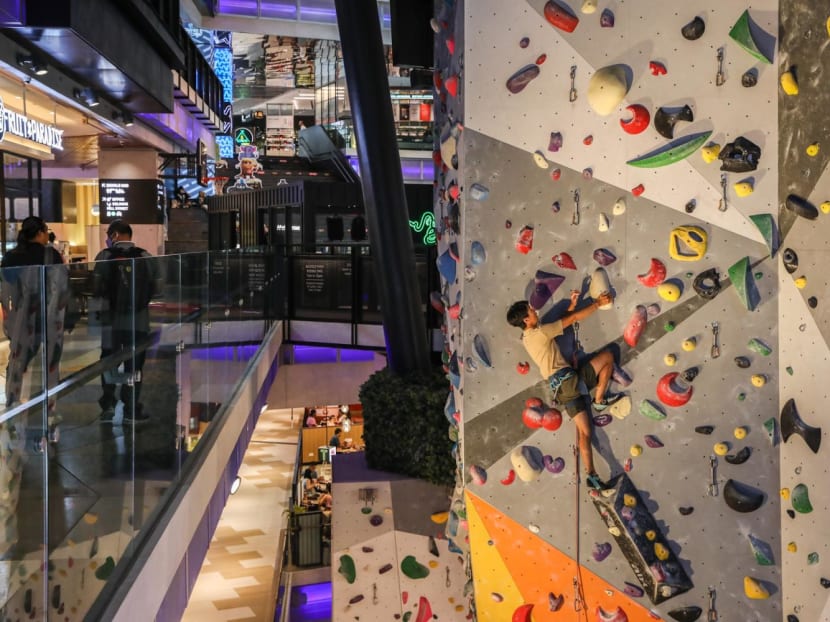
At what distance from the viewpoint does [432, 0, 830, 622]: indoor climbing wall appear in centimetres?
448

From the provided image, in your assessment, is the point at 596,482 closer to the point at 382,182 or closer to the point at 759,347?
the point at 759,347

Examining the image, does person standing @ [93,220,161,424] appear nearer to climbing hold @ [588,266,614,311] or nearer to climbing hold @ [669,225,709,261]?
climbing hold @ [588,266,614,311]

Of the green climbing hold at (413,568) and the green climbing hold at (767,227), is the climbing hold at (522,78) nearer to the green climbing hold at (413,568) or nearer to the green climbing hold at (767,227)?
the green climbing hold at (767,227)

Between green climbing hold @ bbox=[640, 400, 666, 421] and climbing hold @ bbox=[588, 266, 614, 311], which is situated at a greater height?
climbing hold @ bbox=[588, 266, 614, 311]

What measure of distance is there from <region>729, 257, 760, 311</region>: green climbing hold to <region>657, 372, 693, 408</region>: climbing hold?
1.69ft

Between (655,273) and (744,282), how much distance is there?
44cm

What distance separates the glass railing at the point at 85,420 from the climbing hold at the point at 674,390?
2.56 metres

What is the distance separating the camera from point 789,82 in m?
4.42

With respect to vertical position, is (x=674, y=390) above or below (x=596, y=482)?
above

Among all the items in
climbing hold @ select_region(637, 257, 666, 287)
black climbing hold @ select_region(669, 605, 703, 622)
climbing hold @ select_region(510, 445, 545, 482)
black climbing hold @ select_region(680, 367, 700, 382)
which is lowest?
black climbing hold @ select_region(669, 605, 703, 622)

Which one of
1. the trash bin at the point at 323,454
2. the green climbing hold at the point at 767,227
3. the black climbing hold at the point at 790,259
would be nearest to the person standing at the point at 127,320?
the green climbing hold at the point at 767,227

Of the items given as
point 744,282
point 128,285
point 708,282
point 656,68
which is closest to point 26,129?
point 128,285

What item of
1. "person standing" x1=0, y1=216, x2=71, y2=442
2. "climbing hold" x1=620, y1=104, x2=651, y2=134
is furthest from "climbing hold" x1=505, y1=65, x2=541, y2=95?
"person standing" x1=0, y1=216, x2=71, y2=442

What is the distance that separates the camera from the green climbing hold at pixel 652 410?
471 cm
